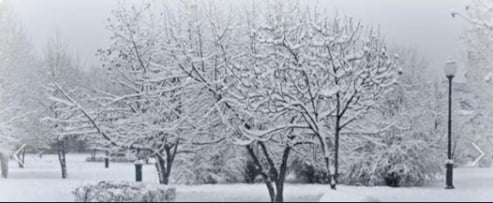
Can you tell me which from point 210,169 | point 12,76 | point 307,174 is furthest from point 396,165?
point 12,76

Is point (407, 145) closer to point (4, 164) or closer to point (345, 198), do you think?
point (345, 198)

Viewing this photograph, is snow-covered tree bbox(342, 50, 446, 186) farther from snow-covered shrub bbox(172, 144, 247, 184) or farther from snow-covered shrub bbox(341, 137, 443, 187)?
snow-covered shrub bbox(172, 144, 247, 184)

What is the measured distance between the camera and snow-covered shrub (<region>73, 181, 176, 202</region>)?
7695 millimetres

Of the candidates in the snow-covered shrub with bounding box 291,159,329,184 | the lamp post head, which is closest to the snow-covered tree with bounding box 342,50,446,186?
the snow-covered shrub with bounding box 291,159,329,184

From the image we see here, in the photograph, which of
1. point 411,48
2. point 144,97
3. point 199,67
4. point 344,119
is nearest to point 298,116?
point 344,119

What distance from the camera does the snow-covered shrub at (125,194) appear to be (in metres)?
7.70

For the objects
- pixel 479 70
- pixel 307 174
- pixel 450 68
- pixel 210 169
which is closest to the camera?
pixel 450 68

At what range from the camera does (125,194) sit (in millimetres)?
7750

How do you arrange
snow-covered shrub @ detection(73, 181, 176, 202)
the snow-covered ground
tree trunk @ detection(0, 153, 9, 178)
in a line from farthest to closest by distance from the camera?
tree trunk @ detection(0, 153, 9, 178)
the snow-covered ground
snow-covered shrub @ detection(73, 181, 176, 202)

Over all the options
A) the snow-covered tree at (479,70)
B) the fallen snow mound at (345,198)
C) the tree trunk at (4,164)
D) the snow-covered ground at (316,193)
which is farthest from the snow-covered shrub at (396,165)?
the tree trunk at (4,164)

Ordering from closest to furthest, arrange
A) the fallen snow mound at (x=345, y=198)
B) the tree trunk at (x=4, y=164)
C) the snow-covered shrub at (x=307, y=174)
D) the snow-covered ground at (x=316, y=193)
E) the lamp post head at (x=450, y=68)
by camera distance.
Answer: the fallen snow mound at (x=345, y=198), the snow-covered ground at (x=316, y=193), the lamp post head at (x=450, y=68), the tree trunk at (x=4, y=164), the snow-covered shrub at (x=307, y=174)

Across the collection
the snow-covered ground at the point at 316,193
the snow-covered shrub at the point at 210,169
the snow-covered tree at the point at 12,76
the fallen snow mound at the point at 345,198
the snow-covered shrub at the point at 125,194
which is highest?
the snow-covered tree at the point at 12,76

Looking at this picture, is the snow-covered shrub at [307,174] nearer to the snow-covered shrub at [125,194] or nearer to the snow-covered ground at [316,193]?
the snow-covered ground at [316,193]

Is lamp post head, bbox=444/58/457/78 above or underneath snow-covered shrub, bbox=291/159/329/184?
above
